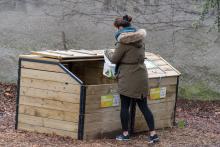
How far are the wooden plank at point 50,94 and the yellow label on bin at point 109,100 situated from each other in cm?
37

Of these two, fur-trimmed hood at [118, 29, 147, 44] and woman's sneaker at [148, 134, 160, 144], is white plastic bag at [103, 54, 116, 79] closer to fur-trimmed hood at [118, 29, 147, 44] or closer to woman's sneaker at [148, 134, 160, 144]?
fur-trimmed hood at [118, 29, 147, 44]

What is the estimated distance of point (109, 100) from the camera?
6.54m

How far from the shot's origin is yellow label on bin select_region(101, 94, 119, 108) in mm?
6457

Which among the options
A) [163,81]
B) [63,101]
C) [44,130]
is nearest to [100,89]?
[63,101]

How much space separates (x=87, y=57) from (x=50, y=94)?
724mm

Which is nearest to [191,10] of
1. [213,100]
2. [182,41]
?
[182,41]

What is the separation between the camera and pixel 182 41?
9742 mm

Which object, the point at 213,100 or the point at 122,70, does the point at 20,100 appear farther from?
the point at 213,100

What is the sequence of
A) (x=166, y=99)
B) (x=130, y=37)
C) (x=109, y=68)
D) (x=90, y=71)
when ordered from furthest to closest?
(x=90, y=71) < (x=166, y=99) < (x=109, y=68) < (x=130, y=37)

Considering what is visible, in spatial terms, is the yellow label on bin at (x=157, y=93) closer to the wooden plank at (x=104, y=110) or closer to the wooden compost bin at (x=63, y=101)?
the wooden compost bin at (x=63, y=101)

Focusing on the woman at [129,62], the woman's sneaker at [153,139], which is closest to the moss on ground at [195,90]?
the woman's sneaker at [153,139]

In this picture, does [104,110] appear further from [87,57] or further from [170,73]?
[170,73]

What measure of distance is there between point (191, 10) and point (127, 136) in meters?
3.92

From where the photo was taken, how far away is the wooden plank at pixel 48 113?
250 inches
